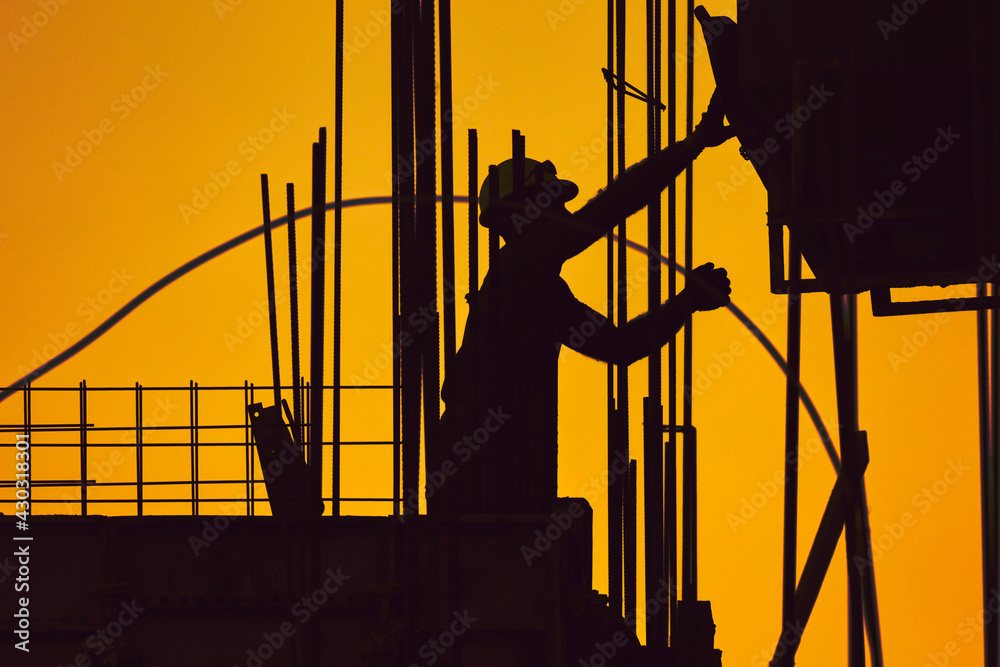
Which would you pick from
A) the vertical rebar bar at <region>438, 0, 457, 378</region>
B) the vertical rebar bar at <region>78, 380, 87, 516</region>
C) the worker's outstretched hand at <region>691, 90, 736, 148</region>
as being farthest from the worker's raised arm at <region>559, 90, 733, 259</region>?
the vertical rebar bar at <region>78, 380, 87, 516</region>

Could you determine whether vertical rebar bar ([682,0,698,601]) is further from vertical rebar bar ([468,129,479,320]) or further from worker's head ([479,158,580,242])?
vertical rebar bar ([468,129,479,320])

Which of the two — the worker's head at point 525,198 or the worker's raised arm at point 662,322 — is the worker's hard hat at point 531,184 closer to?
the worker's head at point 525,198

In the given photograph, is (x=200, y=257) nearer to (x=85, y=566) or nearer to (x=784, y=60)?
(x=85, y=566)

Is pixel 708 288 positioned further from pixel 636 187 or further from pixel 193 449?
pixel 193 449

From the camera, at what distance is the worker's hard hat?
5395mm

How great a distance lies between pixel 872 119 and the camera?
3621 mm

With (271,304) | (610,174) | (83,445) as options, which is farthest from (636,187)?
(83,445)

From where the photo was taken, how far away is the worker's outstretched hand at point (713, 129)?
4.30m

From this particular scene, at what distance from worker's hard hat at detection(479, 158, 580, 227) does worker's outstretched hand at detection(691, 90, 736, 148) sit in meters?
0.89

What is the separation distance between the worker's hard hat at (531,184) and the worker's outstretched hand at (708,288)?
0.62 metres

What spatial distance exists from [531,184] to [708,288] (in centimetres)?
86

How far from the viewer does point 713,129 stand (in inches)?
175

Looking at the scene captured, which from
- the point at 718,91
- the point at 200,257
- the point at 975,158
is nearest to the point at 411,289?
the point at 718,91

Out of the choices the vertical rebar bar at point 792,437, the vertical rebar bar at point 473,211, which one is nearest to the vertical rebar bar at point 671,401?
the vertical rebar bar at point 473,211
